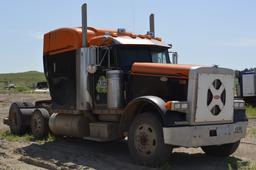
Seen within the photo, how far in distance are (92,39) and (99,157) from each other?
2961 millimetres

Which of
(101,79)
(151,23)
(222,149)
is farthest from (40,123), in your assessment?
(222,149)

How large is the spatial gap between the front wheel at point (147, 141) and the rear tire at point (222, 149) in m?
1.94

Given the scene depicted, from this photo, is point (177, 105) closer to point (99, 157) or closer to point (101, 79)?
point (99, 157)

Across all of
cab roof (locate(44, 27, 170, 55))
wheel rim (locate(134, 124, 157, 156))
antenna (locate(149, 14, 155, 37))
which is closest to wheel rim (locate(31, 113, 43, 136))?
cab roof (locate(44, 27, 170, 55))

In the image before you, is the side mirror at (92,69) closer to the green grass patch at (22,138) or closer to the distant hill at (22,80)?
the green grass patch at (22,138)

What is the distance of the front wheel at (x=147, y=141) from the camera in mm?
9219

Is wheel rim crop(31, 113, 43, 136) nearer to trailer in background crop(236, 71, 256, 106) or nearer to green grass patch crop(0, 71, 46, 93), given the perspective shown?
trailer in background crop(236, 71, 256, 106)

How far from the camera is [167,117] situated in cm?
905

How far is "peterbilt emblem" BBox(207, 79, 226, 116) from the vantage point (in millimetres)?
9493

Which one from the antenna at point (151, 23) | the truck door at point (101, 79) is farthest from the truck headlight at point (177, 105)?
the antenna at point (151, 23)

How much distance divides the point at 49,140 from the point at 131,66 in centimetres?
387

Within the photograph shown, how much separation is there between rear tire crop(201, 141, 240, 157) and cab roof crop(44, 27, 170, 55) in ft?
8.93

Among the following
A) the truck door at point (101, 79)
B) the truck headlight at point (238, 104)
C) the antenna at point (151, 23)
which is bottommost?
the truck headlight at point (238, 104)

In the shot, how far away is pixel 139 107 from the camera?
10047 millimetres
